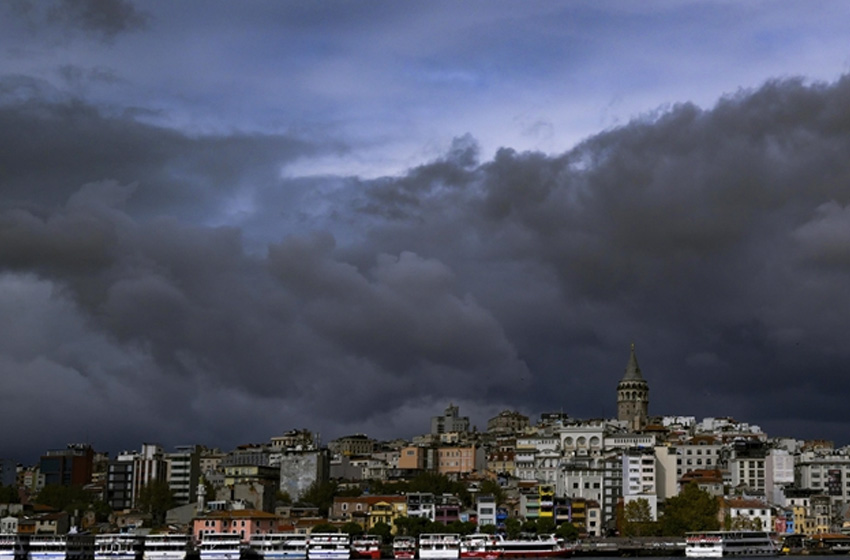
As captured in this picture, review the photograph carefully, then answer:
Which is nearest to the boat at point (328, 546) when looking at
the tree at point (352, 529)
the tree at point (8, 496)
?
the tree at point (352, 529)

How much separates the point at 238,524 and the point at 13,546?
17.8 metres

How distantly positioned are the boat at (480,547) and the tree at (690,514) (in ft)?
56.2

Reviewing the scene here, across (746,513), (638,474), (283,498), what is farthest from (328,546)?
(746,513)

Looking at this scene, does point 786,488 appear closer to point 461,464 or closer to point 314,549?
point 461,464

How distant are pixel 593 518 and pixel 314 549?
28.7 metres

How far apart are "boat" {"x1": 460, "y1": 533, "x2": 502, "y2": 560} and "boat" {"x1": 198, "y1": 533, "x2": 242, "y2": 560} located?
16.3 meters

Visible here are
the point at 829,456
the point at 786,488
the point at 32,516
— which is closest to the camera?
the point at 32,516

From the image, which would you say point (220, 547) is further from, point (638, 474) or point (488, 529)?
point (638, 474)

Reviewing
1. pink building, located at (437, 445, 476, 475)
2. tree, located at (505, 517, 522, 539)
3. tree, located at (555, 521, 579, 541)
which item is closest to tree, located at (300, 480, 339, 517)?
tree, located at (505, 517, 522, 539)

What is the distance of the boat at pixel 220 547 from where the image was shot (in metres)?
94.4

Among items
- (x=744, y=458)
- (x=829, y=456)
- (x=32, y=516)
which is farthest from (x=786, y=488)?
(x=32, y=516)

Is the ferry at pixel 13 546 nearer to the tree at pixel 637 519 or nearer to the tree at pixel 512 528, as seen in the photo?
the tree at pixel 512 528

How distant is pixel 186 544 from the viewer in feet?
316

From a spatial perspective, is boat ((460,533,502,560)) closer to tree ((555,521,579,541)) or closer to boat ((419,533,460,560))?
boat ((419,533,460,560))
